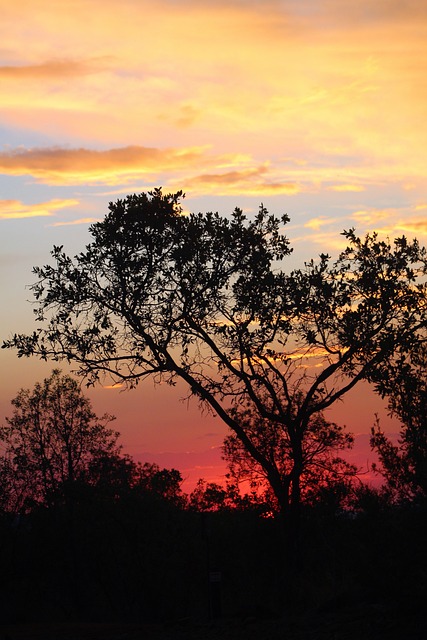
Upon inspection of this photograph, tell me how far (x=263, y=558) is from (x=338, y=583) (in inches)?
565

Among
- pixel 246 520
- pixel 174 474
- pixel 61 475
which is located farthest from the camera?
pixel 174 474

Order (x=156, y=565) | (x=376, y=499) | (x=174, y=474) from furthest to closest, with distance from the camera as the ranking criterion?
(x=174, y=474) → (x=156, y=565) → (x=376, y=499)

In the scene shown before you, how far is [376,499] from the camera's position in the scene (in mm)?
18734

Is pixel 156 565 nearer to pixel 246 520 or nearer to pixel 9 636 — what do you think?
pixel 246 520

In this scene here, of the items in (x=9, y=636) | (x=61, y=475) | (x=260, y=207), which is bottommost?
(x=9, y=636)

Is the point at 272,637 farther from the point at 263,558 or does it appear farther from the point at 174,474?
the point at 174,474

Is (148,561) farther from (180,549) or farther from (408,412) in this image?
(408,412)

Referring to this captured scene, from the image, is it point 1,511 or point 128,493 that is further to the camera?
point 1,511

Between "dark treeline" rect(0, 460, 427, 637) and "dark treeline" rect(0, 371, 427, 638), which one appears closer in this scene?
"dark treeline" rect(0, 371, 427, 638)

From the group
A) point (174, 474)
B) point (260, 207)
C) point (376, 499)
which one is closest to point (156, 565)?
point (260, 207)

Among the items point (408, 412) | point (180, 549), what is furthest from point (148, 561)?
point (408, 412)

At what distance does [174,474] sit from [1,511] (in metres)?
18.0

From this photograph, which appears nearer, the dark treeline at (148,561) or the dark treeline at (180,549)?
the dark treeline at (180,549)

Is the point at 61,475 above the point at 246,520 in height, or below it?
above
